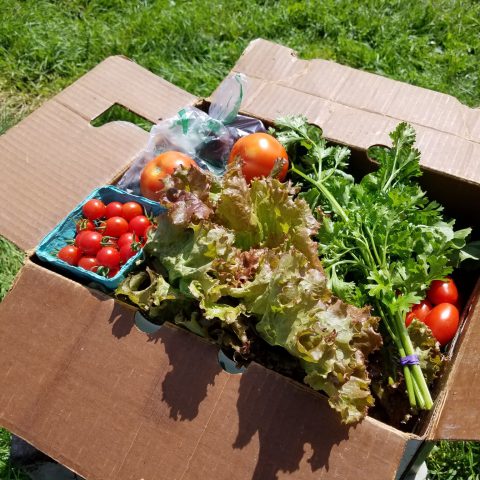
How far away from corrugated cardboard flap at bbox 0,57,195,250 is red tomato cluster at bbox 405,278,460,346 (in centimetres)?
128

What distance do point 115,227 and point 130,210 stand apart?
0.10 m

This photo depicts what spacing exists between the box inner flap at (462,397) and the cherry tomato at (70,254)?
1.29 m

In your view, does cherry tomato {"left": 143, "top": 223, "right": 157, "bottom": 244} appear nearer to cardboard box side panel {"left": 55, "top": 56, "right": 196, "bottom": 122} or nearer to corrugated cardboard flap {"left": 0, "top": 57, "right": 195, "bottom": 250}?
corrugated cardboard flap {"left": 0, "top": 57, "right": 195, "bottom": 250}

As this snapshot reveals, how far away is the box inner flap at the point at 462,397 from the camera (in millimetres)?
1683

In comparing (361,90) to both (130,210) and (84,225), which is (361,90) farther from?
(84,225)

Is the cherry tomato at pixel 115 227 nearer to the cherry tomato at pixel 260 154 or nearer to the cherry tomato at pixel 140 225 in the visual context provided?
the cherry tomato at pixel 140 225

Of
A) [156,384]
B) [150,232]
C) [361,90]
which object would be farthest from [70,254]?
[361,90]

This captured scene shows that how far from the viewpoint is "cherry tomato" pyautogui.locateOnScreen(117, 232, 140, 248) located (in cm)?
212

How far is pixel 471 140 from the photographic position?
7.66 feet

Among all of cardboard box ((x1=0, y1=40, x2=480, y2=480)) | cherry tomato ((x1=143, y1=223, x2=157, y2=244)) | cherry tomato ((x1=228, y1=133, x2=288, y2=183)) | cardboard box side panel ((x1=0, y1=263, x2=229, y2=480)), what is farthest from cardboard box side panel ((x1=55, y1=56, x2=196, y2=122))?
cardboard box side panel ((x1=0, y1=263, x2=229, y2=480))

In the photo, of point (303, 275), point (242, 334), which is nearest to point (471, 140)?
point (303, 275)

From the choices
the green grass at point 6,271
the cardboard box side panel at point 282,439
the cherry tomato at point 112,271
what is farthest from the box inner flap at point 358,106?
the green grass at point 6,271

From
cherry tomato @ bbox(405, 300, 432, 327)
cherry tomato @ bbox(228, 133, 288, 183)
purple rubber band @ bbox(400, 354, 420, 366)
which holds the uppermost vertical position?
cherry tomato @ bbox(228, 133, 288, 183)

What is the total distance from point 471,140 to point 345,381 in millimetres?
1222
